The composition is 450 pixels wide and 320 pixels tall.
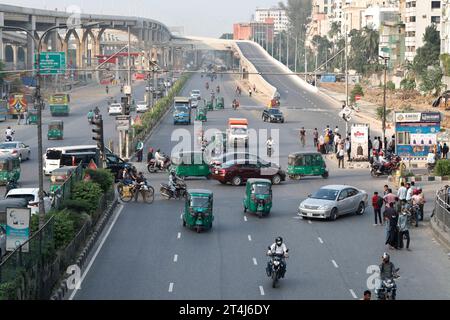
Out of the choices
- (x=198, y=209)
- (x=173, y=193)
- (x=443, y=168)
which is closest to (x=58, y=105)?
(x=443, y=168)

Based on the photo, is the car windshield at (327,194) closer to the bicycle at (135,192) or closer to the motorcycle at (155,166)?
the bicycle at (135,192)

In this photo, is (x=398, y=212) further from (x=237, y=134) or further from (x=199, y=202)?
(x=237, y=134)

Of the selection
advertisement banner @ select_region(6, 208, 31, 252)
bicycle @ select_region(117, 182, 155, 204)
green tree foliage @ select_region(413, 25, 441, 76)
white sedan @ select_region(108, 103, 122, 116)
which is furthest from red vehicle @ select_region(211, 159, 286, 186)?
green tree foliage @ select_region(413, 25, 441, 76)

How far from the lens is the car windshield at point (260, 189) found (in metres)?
32.5

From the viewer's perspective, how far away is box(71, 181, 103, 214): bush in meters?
30.0

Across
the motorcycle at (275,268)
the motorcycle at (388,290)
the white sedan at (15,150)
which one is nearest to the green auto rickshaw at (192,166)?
Answer: the white sedan at (15,150)

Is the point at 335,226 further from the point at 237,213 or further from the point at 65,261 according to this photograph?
the point at 65,261

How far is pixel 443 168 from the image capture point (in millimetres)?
41844

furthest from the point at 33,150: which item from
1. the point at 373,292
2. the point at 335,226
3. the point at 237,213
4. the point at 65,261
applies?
the point at 373,292

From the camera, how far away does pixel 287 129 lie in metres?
72.9

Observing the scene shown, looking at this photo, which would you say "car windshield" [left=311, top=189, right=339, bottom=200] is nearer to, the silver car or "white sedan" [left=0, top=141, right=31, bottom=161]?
the silver car

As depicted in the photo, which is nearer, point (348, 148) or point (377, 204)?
point (377, 204)

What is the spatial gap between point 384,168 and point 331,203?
1246 centimetres
